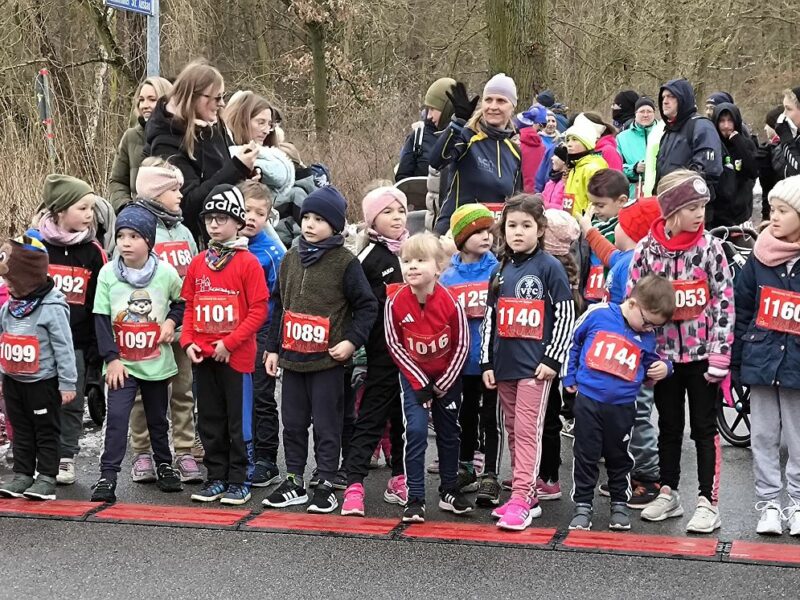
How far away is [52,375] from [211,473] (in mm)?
1080

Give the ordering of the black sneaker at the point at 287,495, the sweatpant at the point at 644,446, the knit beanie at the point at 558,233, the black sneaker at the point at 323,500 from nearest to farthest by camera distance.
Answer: the black sneaker at the point at 323,500
the black sneaker at the point at 287,495
the sweatpant at the point at 644,446
the knit beanie at the point at 558,233

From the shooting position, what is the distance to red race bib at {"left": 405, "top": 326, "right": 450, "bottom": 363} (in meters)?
6.83

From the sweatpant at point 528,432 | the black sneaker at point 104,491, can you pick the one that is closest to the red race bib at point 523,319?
the sweatpant at point 528,432

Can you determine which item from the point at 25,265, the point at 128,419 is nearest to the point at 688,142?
the point at 128,419

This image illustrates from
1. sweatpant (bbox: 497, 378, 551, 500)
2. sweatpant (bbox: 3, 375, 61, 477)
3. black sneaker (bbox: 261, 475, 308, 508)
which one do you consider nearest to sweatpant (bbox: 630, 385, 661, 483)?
sweatpant (bbox: 497, 378, 551, 500)

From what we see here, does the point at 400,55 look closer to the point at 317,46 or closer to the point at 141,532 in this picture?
the point at 317,46

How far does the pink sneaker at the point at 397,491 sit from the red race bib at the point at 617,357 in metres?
1.43

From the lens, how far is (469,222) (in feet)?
23.4

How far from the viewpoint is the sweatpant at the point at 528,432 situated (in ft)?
22.1

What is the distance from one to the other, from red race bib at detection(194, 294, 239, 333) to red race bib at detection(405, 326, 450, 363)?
3.40 ft

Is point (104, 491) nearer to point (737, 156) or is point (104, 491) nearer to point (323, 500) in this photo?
point (323, 500)

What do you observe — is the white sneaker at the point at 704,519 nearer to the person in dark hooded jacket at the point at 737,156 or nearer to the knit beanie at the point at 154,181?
the knit beanie at the point at 154,181

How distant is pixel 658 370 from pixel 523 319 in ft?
2.51

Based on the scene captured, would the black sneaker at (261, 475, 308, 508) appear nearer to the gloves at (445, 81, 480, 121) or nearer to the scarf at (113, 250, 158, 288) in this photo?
the scarf at (113, 250, 158, 288)
